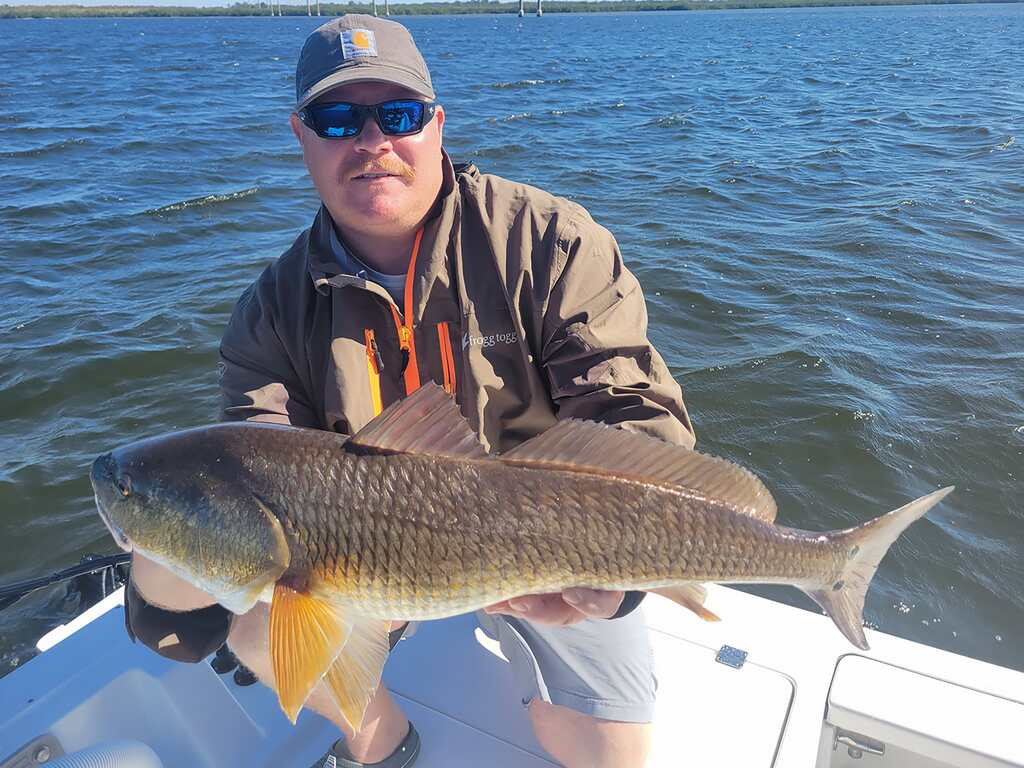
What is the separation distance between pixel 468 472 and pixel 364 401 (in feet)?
3.46

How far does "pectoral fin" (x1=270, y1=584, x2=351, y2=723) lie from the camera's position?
2025 mm

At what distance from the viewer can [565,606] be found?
232 centimetres

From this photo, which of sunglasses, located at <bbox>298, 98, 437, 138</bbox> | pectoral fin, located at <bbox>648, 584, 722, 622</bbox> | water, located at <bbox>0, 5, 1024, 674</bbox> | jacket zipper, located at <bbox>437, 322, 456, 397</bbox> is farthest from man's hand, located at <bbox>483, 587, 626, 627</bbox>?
water, located at <bbox>0, 5, 1024, 674</bbox>

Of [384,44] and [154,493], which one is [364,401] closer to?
[154,493]

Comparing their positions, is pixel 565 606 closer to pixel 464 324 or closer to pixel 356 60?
pixel 464 324

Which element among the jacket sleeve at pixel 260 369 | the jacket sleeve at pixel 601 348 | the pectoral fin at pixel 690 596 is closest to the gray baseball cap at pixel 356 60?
the jacket sleeve at pixel 260 369

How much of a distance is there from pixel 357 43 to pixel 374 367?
1.28 meters

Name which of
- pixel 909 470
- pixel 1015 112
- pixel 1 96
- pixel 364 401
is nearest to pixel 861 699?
pixel 364 401

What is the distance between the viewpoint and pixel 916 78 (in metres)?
28.9

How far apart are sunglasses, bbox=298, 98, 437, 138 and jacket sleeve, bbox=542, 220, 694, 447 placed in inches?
30.9

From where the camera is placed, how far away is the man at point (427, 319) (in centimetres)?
281

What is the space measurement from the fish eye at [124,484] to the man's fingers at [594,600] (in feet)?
4.11

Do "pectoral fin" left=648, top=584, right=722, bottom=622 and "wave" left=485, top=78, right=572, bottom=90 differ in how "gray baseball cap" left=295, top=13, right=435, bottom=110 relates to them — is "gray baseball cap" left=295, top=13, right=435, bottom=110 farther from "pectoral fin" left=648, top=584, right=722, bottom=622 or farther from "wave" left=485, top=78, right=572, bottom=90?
"wave" left=485, top=78, right=572, bottom=90

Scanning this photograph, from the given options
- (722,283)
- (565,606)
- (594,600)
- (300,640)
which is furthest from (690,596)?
(722,283)
